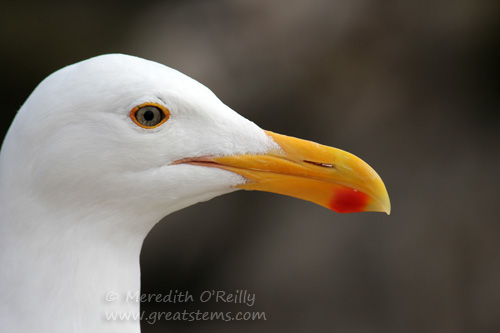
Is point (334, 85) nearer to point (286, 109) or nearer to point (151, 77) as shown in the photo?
point (286, 109)

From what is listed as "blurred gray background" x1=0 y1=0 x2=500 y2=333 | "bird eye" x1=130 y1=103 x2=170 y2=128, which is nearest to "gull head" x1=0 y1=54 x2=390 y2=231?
"bird eye" x1=130 y1=103 x2=170 y2=128

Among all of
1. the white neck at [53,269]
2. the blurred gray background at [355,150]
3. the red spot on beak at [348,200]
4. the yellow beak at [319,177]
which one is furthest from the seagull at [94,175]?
the blurred gray background at [355,150]

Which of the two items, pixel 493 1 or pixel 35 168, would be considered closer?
pixel 35 168

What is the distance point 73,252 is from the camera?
6.03 ft

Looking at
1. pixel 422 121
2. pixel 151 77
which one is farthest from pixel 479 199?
pixel 151 77

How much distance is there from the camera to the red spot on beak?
206cm

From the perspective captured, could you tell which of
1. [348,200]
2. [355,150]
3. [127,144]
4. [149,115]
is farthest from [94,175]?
[355,150]

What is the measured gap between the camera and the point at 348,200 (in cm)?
207

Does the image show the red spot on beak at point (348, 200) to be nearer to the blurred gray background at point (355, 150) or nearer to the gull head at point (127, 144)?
the gull head at point (127, 144)

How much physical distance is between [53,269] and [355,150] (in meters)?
3.20

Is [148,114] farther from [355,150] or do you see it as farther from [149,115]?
[355,150]

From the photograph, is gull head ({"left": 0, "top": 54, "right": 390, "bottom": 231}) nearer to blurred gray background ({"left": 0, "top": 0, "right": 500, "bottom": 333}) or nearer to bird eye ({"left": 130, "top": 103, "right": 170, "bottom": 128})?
bird eye ({"left": 130, "top": 103, "right": 170, "bottom": 128})

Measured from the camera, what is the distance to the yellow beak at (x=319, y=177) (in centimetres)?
202

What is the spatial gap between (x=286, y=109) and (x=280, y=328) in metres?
1.66
